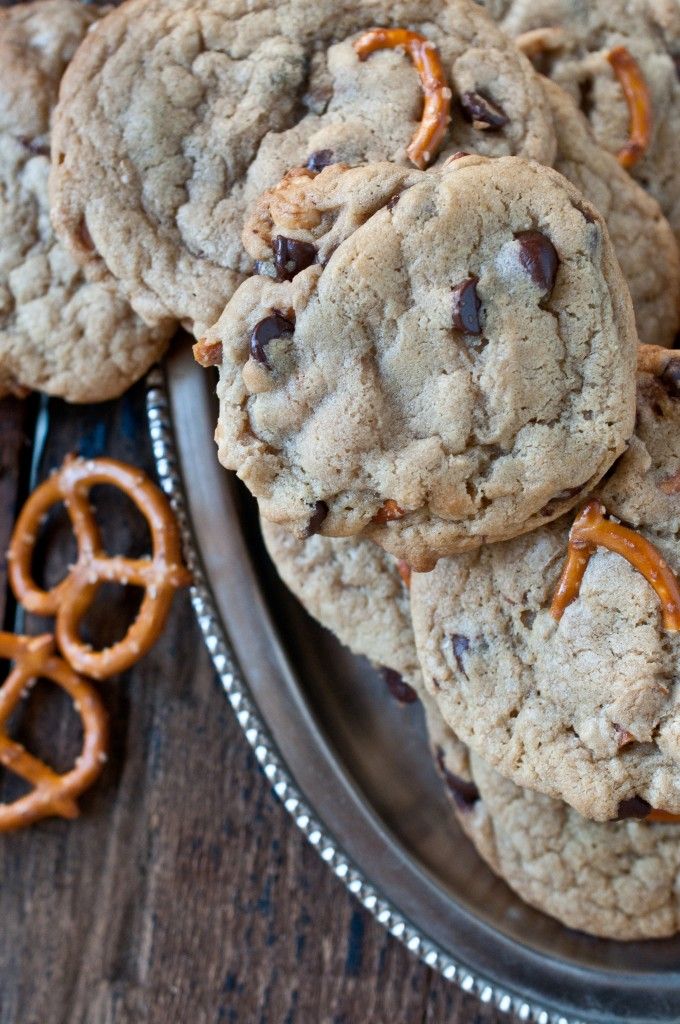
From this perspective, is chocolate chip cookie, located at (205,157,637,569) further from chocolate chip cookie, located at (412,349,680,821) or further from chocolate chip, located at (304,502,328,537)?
chocolate chip cookie, located at (412,349,680,821)

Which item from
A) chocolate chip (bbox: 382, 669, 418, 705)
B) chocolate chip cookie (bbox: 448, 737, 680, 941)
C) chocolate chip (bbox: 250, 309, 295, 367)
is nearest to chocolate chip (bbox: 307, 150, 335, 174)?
chocolate chip (bbox: 250, 309, 295, 367)

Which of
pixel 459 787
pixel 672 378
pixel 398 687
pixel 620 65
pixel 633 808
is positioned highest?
pixel 620 65

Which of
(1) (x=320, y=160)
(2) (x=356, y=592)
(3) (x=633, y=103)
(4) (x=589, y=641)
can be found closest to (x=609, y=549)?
(4) (x=589, y=641)

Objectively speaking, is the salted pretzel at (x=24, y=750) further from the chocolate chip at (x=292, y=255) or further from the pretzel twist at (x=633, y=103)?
the pretzel twist at (x=633, y=103)

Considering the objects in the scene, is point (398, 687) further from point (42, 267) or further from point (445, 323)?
point (42, 267)

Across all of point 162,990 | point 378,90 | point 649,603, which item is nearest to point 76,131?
point 378,90

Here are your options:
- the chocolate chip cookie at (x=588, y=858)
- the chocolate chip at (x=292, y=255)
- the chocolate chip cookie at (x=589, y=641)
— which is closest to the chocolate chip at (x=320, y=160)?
the chocolate chip at (x=292, y=255)

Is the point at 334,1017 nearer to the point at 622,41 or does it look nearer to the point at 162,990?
the point at 162,990
